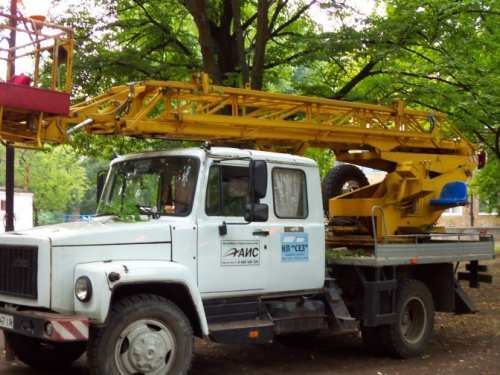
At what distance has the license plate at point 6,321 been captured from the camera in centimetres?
656

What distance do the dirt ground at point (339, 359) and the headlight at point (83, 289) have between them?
5.59ft

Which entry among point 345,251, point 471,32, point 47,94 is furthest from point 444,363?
point 471,32

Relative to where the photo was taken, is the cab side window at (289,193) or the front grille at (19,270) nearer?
the front grille at (19,270)

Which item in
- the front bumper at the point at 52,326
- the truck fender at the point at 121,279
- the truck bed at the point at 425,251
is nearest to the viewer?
the front bumper at the point at 52,326

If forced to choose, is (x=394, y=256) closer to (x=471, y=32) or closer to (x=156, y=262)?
(x=156, y=262)

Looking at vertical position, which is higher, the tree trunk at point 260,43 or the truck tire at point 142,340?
the tree trunk at point 260,43

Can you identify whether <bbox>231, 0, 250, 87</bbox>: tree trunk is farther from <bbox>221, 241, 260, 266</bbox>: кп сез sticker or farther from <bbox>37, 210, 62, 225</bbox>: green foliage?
<bbox>37, 210, 62, 225</bbox>: green foliage

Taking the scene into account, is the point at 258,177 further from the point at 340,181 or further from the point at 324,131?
the point at 340,181

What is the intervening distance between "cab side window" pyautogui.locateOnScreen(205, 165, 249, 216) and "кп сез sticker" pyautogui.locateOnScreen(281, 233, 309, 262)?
2.42 feet

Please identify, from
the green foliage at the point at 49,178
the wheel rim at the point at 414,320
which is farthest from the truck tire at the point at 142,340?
the green foliage at the point at 49,178

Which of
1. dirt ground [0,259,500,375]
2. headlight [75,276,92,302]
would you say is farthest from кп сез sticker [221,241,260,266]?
headlight [75,276,92,302]

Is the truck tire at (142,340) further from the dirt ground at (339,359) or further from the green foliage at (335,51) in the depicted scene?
the green foliage at (335,51)

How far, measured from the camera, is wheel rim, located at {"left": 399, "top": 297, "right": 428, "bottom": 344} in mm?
9570

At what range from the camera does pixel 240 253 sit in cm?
753
